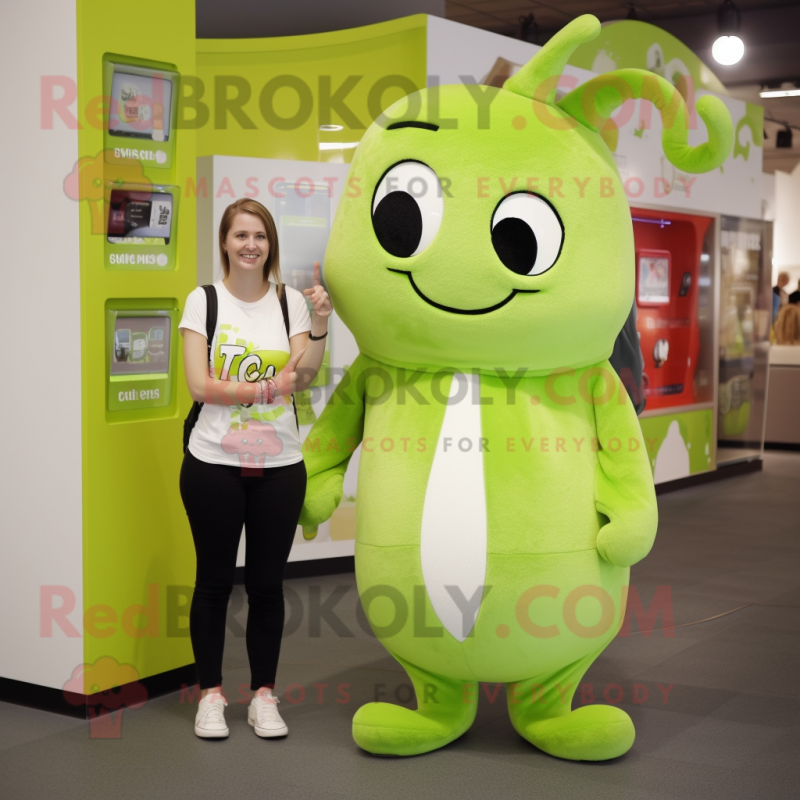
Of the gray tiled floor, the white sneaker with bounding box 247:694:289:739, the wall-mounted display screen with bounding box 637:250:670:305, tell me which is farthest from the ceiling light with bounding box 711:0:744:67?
the white sneaker with bounding box 247:694:289:739

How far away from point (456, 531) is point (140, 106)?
1771 mm

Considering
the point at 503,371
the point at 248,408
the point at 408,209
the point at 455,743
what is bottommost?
the point at 455,743

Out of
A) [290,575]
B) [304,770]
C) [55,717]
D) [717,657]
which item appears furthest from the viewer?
[290,575]

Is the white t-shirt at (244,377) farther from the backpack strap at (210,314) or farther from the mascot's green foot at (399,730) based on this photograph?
the mascot's green foot at (399,730)

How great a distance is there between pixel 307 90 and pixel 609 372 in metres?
3.40

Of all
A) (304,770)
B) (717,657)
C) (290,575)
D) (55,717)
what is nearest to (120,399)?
(55,717)

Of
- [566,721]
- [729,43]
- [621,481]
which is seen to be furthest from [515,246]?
[729,43]

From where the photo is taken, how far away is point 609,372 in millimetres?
3049

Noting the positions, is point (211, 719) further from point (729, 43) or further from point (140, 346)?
point (729, 43)

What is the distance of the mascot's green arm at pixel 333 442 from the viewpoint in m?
3.23

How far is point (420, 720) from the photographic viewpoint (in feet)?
10.3

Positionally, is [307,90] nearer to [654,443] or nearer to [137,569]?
[137,569]

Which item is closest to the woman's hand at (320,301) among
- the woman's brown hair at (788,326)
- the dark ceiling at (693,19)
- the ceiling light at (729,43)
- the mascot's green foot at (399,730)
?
the mascot's green foot at (399,730)

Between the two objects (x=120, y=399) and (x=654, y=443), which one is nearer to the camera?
(x=120, y=399)
